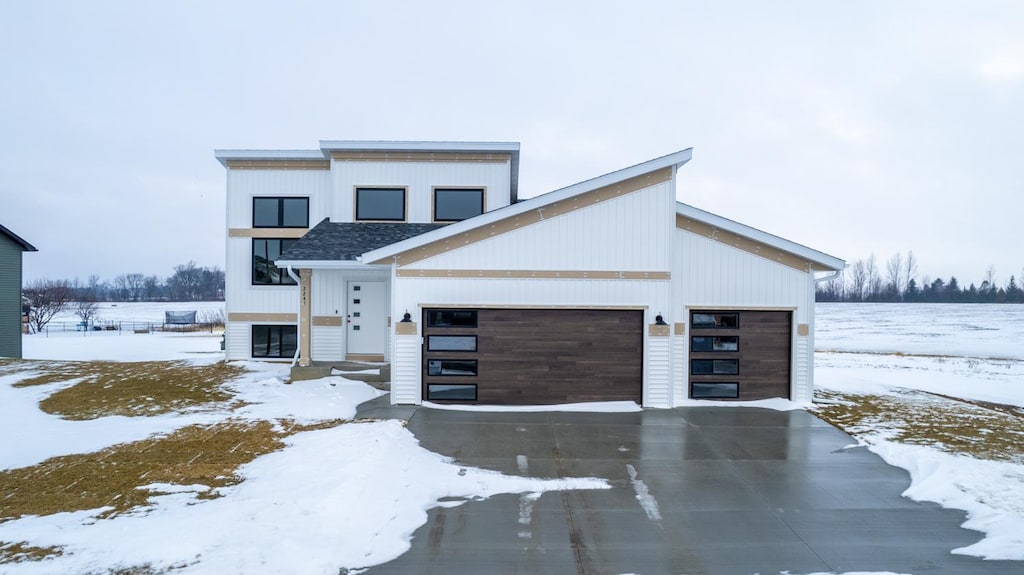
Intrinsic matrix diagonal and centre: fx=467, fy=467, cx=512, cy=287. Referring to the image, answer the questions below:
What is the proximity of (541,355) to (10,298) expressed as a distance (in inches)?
854

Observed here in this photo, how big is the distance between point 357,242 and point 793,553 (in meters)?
11.5

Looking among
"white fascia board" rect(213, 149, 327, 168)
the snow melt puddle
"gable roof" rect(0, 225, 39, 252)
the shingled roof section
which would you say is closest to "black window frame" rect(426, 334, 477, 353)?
the shingled roof section

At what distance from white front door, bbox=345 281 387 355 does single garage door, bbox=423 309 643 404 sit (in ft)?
13.7

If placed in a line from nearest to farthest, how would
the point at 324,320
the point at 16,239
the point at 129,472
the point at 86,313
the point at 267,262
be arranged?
the point at 129,472 → the point at 324,320 → the point at 267,262 → the point at 16,239 → the point at 86,313

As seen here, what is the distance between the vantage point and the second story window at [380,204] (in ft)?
47.4

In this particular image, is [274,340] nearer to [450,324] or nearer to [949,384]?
[450,324]

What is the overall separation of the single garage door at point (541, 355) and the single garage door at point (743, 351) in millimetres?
1561

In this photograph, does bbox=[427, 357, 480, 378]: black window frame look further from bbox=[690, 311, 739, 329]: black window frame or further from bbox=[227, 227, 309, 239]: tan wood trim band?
bbox=[227, 227, 309, 239]: tan wood trim band

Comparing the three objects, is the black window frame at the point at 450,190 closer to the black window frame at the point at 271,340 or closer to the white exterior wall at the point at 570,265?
the white exterior wall at the point at 570,265

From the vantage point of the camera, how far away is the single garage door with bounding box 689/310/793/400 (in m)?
10.8

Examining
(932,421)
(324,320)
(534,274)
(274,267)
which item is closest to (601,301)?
(534,274)

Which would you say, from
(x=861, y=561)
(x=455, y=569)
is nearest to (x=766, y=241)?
(x=861, y=561)

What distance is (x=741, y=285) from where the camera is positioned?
10734 millimetres

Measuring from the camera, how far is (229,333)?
1542cm
